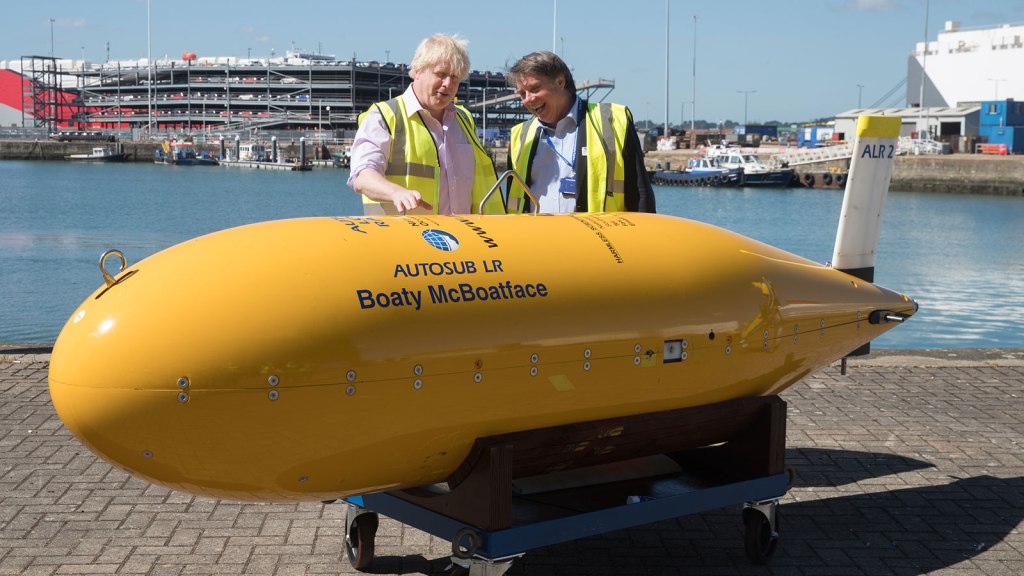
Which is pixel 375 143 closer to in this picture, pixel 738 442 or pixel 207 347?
pixel 207 347

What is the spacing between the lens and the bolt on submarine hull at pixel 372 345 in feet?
10.8

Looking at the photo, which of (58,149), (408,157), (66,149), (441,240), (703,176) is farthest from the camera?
(66,149)

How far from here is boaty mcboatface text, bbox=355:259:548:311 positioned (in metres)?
3.46

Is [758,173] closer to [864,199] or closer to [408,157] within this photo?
[864,199]

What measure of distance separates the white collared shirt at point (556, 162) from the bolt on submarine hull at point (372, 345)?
0.91 metres

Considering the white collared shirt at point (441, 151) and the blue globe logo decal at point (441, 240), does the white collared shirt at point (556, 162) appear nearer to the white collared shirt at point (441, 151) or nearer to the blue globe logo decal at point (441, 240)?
the white collared shirt at point (441, 151)

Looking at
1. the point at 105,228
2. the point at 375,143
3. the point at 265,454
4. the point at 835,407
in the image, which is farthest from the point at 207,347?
the point at 105,228

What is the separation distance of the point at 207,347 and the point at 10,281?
64.5 ft

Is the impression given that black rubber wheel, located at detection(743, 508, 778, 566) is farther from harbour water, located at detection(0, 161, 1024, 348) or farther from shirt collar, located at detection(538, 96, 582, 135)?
shirt collar, located at detection(538, 96, 582, 135)

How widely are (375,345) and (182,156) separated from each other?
293 feet

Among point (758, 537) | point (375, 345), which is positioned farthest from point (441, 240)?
point (758, 537)

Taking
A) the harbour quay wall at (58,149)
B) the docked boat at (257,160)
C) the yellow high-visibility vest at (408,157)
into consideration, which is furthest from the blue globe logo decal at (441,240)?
the harbour quay wall at (58,149)

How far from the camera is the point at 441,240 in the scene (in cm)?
375

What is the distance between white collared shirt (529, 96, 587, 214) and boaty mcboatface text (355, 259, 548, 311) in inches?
58.1
